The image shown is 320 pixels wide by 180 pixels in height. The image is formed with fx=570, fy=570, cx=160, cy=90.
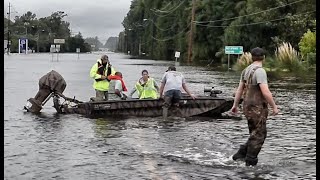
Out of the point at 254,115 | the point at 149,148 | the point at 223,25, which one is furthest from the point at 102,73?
the point at 223,25

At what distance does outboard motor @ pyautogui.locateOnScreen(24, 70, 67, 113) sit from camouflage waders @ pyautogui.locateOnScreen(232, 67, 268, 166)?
8.34 m

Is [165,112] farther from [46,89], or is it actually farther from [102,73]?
[46,89]

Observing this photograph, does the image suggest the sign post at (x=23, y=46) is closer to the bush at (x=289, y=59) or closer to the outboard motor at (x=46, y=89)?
the bush at (x=289, y=59)

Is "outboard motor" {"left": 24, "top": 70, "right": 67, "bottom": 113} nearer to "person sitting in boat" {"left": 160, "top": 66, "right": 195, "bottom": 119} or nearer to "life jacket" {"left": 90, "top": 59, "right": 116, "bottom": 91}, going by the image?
"life jacket" {"left": 90, "top": 59, "right": 116, "bottom": 91}

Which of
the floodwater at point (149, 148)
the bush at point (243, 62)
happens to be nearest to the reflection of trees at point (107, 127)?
the floodwater at point (149, 148)

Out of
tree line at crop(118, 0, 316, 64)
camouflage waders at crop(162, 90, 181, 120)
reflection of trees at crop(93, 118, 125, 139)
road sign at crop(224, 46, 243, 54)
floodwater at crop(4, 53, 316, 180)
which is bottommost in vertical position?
reflection of trees at crop(93, 118, 125, 139)

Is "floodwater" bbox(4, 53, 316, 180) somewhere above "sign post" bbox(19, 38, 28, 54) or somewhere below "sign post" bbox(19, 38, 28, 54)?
below

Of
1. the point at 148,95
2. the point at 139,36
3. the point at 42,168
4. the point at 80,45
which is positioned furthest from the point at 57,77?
the point at 80,45

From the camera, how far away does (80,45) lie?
192 m

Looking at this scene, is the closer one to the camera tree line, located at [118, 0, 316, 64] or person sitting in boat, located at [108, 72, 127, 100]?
person sitting in boat, located at [108, 72, 127, 100]

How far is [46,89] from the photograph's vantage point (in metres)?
15.7

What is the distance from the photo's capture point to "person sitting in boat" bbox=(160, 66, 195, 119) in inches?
571

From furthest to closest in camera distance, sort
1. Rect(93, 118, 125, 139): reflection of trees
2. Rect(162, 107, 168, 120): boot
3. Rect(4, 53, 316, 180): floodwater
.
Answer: Rect(162, 107, 168, 120): boot < Rect(93, 118, 125, 139): reflection of trees < Rect(4, 53, 316, 180): floodwater

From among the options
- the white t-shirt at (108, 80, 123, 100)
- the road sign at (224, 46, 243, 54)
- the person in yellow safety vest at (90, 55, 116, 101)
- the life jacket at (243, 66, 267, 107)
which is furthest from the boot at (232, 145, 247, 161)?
the road sign at (224, 46, 243, 54)
